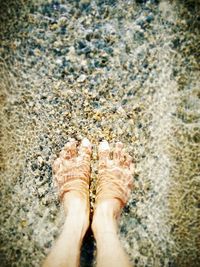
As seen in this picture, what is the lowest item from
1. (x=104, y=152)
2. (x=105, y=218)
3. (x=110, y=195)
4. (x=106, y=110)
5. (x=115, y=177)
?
(x=105, y=218)

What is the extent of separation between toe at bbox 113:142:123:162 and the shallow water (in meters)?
0.06

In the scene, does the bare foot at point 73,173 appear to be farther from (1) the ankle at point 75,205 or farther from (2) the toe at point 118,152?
(2) the toe at point 118,152

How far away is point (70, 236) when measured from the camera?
6.13ft

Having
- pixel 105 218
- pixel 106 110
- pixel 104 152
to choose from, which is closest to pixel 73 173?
pixel 104 152

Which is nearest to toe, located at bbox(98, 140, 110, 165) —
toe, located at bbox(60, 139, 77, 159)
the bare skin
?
the bare skin

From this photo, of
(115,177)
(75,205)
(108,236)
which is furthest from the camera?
(115,177)

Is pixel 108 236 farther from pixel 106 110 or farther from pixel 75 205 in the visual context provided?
pixel 106 110

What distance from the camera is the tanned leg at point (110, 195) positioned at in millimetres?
1850

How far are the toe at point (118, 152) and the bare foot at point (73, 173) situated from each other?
0.57 ft

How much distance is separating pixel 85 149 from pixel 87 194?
305mm

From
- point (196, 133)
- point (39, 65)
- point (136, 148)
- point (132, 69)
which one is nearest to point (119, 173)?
point (136, 148)

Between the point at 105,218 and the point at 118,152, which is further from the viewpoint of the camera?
the point at 118,152

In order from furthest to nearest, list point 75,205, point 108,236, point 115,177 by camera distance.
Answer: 1. point 115,177
2. point 75,205
3. point 108,236

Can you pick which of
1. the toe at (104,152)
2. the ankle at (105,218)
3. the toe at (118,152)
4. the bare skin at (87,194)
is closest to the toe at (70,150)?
the bare skin at (87,194)
